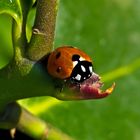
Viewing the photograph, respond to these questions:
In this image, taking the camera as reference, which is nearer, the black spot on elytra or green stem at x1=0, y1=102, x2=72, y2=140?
the black spot on elytra

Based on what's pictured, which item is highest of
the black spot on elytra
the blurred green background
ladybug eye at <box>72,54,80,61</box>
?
ladybug eye at <box>72,54,80,61</box>

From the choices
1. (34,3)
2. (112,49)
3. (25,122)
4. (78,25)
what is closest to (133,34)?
(112,49)

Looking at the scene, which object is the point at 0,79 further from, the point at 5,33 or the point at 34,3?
the point at 5,33

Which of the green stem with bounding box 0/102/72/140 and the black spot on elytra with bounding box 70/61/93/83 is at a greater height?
the black spot on elytra with bounding box 70/61/93/83

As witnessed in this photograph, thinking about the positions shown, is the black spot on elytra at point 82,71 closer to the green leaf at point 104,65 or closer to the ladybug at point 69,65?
the ladybug at point 69,65

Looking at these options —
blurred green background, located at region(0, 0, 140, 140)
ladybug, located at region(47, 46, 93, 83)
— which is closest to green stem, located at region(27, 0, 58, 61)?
ladybug, located at region(47, 46, 93, 83)

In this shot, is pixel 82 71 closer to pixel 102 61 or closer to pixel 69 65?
pixel 69 65

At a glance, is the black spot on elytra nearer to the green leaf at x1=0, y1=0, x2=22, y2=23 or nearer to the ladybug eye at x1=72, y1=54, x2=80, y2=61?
the ladybug eye at x1=72, y1=54, x2=80, y2=61

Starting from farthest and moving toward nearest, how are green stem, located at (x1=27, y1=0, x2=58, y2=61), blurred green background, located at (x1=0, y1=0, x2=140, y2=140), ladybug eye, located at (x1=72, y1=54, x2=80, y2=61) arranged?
1. blurred green background, located at (x1=0, y1=0, x2=140, y2=140)
2. ladybug eye, located at (x1=72, y1=54, x2=80, y2=61)
3. green stem, located at (x1=27, y1=0, x2=58, y2=61)
